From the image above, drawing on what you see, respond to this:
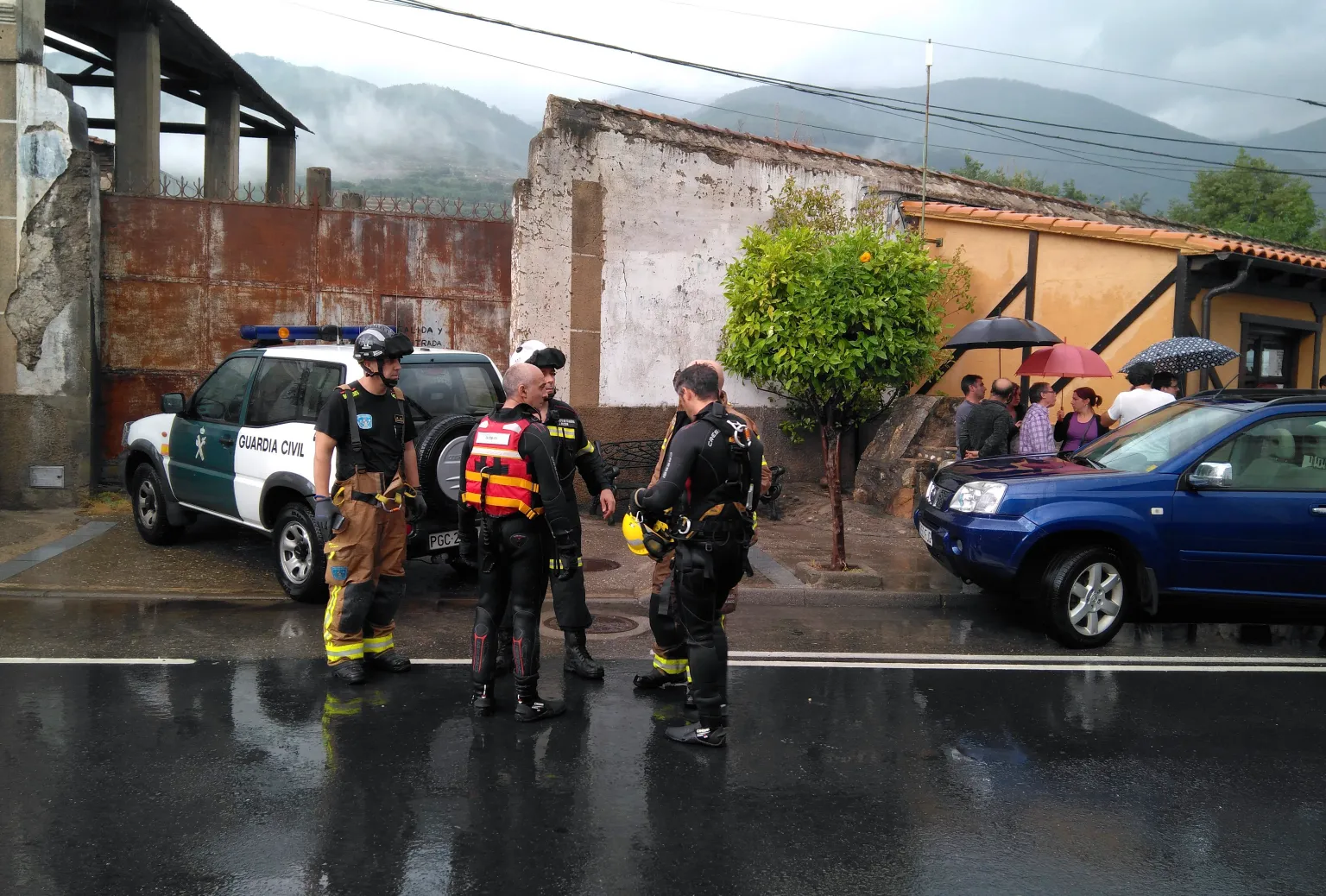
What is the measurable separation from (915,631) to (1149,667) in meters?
1.53

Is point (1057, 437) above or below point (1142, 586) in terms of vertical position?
above

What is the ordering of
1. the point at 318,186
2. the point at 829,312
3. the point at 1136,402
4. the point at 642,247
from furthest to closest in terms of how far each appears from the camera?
the point at 318,186
the point at 642,247
the point at 829,312
the point at 1136,402

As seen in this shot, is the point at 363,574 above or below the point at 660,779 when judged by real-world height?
above

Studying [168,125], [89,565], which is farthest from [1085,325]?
[168,125]

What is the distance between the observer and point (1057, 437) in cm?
1096

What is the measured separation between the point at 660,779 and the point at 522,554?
53.6 inches

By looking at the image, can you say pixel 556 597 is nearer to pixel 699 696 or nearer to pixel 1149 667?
pixel 699 696

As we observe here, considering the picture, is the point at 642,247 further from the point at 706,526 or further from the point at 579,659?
the point at 706,526

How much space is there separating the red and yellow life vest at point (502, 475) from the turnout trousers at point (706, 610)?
2.75ft

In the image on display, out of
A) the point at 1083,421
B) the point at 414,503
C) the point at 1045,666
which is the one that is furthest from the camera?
the point at 1083,421

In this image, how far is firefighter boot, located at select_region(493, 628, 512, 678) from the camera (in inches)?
217

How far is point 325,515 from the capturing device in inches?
221

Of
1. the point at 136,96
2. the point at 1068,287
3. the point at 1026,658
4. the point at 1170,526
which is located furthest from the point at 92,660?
the point at 136,96

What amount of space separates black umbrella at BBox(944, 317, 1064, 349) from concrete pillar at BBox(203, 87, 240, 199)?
16481 millimetres
